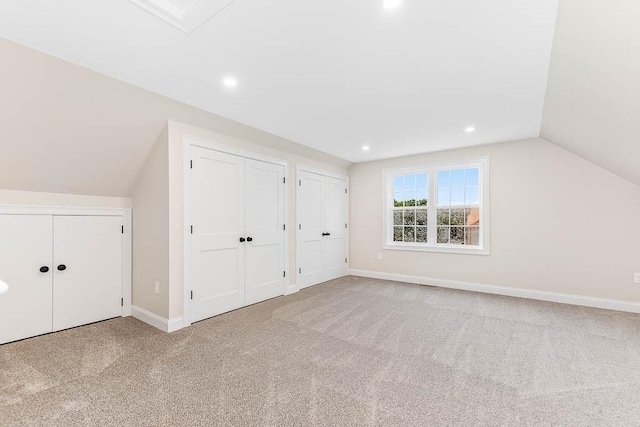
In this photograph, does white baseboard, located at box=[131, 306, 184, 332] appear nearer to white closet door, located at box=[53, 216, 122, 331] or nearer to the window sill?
white closet door, located at box=[53, 216, 122, 331]

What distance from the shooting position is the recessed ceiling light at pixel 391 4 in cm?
158

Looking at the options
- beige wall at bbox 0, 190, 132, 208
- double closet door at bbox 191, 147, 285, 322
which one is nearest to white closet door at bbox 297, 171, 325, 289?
double closet door at bbox 191, 147, 285, 322

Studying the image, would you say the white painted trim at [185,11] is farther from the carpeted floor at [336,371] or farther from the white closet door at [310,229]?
the white closet door at [310,229]

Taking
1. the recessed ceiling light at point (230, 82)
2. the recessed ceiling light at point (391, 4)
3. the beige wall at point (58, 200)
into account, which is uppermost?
the recessed ceiling light at point (391, 4)

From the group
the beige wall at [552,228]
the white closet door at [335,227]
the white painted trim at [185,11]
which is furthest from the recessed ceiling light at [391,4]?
the white closet door at [335,227]

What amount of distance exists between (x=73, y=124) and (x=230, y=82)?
1506 millimetres

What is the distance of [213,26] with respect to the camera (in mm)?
1788

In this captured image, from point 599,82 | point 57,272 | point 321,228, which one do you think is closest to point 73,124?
point 57,272

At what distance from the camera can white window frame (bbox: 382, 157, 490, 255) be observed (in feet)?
14.7

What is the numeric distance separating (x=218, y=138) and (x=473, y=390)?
3.54 metres

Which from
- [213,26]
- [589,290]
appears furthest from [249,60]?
[589,290]

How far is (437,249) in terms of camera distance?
4.88 meters

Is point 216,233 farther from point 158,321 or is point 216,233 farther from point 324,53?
point 324,53

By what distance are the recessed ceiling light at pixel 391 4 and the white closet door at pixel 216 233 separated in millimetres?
2485
